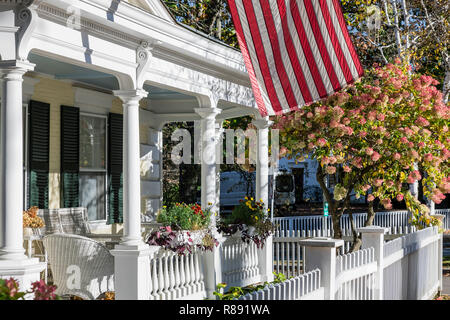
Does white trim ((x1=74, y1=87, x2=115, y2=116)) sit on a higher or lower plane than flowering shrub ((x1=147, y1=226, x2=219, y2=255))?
higher

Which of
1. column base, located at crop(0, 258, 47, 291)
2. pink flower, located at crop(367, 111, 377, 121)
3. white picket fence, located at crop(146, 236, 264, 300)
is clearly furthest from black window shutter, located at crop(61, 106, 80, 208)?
pink flower, located at crop(367, 111, 377, 121)

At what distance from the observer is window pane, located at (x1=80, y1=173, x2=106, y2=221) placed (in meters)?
12.1

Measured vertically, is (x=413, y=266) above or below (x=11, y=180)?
below

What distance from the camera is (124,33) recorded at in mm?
8328

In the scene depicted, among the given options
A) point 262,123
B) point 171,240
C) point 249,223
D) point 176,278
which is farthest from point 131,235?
point 262,123

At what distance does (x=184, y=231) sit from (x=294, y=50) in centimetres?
297

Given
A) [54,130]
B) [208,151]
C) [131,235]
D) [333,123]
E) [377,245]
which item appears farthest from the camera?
[333,123]

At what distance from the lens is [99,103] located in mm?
12383

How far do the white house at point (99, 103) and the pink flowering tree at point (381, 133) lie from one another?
109 centimetres

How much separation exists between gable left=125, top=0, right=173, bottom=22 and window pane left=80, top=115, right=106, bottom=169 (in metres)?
3.10

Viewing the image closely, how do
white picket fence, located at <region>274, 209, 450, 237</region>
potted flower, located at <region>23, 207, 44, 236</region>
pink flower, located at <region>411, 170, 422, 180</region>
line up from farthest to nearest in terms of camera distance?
white picket fence, located at <region>274, 209, 450, 237</region>
pink flower, located at <region>411, 170, 422, 180</region>
potted flower, located at <region>23, 207, 44, 236</region>

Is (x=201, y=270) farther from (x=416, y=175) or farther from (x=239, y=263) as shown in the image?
(x=416, y=175)

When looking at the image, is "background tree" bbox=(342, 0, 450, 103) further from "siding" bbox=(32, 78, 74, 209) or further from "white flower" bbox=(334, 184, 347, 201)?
"siding" bbox=(32, 78, 74, 209)
